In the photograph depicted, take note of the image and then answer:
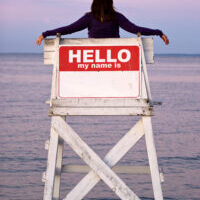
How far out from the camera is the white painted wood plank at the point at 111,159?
7.56m

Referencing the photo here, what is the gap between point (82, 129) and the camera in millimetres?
22312

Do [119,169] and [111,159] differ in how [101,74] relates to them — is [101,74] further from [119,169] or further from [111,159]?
[119,169]

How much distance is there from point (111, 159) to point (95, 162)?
0.19 m

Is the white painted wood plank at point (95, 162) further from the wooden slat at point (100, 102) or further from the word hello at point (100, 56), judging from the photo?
the word hello at point (100, 56)

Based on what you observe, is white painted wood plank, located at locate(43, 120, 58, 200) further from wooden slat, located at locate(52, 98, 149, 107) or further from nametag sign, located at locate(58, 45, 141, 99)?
nametag sign, located at locate(58, 45, 141, 99)

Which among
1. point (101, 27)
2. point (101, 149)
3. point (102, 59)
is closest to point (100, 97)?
point (102, 59)

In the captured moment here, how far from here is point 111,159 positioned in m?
7.58

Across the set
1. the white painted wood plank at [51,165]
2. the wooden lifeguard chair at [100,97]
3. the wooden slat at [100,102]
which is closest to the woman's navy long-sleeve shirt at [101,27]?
the wooden lifeguard chair at [100,97]

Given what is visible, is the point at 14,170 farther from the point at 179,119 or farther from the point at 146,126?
the point at 179,119

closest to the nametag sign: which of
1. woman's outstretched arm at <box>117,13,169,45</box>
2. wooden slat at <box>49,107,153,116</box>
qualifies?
wooden slat at <box>49,107,153,116</box>

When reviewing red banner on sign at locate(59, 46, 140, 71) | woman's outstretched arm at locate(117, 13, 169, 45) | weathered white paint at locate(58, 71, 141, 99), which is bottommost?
weathered white paint at locate(58, 71, 141, 99)

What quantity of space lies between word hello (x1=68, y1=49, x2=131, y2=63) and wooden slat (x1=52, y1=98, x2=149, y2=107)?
1.47 ft

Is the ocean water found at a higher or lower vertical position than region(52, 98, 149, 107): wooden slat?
higher

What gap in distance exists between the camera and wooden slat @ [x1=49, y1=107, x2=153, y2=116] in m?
7.50
